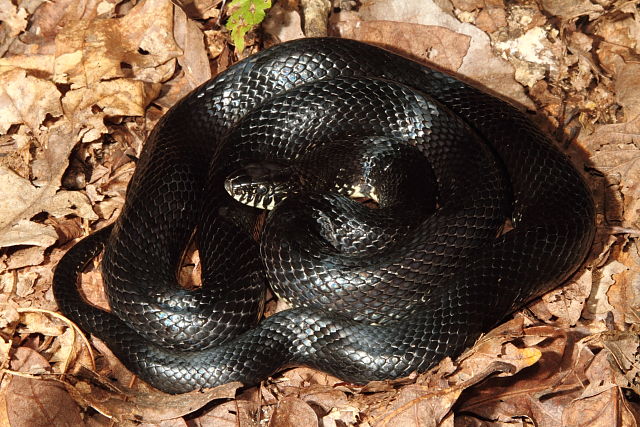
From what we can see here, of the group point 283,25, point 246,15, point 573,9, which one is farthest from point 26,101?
point 573,9

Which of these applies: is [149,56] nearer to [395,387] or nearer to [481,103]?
[481,103]

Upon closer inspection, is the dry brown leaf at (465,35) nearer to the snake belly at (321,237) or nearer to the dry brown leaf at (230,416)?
the snake belly at (321,237)

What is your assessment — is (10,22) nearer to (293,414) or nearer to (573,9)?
(293,414)

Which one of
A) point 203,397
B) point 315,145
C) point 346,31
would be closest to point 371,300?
point 203,397

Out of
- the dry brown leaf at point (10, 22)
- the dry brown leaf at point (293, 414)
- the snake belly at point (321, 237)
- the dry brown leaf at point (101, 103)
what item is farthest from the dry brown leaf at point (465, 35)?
the dry brown leaf at point (293, 414)

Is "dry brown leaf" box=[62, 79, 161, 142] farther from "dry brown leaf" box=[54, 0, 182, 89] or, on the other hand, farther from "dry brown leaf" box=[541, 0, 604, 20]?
"dry brown leaf" box=[541, 0, 604, 20]

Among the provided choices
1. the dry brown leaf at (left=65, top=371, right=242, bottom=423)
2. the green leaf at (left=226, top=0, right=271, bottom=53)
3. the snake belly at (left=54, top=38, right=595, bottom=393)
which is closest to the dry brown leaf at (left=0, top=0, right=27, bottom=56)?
the snake belly at (left=54, top=38, right=595, bottom=393)

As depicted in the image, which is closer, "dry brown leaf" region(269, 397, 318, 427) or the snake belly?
"dry brown leaf" region(269, 397, 318, 427)
